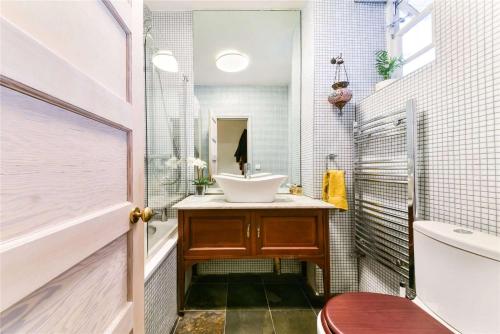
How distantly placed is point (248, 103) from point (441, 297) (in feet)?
6.12

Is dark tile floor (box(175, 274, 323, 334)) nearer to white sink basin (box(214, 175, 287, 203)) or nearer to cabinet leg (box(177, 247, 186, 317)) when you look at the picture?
cabinet leg (box(177, 247, 186, 317))

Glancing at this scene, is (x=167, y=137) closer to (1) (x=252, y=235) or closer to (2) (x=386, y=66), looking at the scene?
(1) (x=252, y=235)

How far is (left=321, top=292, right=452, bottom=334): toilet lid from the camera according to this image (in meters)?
0.81

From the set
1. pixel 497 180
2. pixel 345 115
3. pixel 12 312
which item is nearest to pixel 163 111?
pixel 345 115

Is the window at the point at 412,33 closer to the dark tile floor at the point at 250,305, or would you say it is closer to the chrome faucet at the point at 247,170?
the chrome faucet at the point at 247,170

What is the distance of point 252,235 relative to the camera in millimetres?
1521

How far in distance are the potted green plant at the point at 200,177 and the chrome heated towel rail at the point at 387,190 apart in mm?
1301

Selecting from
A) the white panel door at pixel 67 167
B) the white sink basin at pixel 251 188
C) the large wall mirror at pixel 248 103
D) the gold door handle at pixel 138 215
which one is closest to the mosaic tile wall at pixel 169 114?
the large wall mirror at pixel 248 103

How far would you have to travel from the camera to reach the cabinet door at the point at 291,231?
1.53 meters

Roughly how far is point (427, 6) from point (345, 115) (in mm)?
826

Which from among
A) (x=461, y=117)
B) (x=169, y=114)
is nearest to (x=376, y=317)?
(x=461, y=117)

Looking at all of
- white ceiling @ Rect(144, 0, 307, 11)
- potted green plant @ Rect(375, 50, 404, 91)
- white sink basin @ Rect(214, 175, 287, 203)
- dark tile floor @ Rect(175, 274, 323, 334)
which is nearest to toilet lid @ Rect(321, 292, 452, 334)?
dark tile floor @ Rect(175, 274, 323, 334)

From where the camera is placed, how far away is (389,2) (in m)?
1.80

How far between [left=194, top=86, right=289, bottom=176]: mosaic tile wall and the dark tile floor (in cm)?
102
